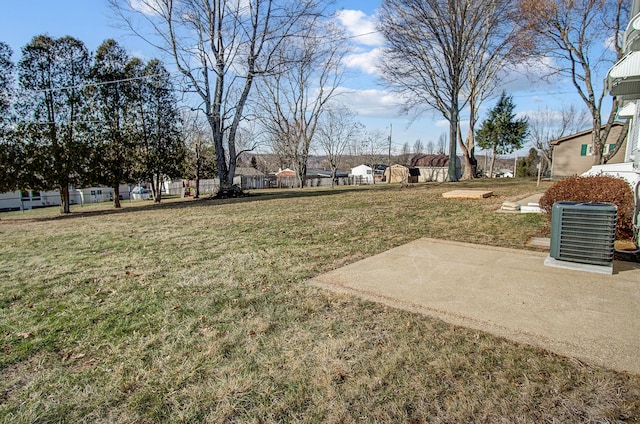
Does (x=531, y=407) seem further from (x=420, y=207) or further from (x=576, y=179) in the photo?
(x=420, y=207)

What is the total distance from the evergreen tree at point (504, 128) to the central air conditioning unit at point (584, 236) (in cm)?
3233

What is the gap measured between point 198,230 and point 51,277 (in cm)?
301

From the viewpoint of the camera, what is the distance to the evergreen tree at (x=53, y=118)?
39.4ft

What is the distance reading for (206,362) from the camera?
2.09m

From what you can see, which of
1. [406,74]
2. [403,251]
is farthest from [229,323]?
[406,74]

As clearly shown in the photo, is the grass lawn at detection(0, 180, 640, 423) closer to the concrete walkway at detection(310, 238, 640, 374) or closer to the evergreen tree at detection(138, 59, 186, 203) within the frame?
the concrete walkway at detection(310, 238, 640, 374)

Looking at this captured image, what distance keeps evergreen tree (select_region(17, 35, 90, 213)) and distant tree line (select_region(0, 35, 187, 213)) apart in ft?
0.09

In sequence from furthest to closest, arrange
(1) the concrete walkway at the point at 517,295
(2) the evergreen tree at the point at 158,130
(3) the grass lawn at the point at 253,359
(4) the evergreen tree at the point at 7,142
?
(2) the evergreen tree at the point at 158,130
(4) the evergreen tree at the point at 7,142
(1) the concrete walkway at the point at 517,295
(3) the grass lawn at the point at 253,359

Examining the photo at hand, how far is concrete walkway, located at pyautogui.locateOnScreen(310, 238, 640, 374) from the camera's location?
2.15 meters

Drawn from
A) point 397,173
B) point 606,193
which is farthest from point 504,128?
point 606,193

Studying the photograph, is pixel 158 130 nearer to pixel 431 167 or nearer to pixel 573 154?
pixel 573 154

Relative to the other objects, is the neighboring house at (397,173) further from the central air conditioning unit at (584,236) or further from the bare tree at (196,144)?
the central air conditioning unit at (584,236)


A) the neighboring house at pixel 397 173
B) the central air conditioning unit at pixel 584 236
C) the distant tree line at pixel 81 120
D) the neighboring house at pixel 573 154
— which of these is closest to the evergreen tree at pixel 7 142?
the distant tree line at pixel 81 120

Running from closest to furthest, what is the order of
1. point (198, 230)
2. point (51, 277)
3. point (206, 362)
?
point (206, 362), point (51, 277), point (198, 230)
